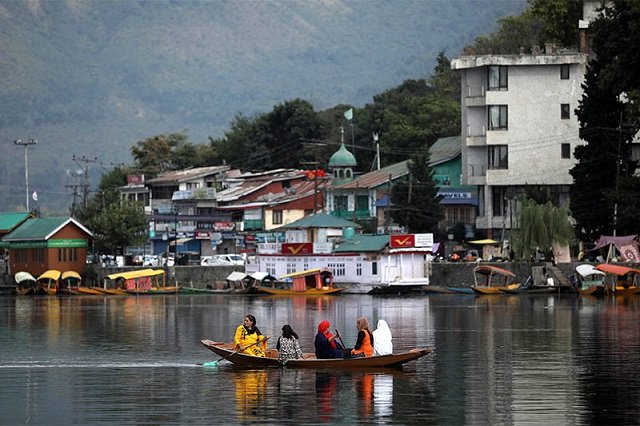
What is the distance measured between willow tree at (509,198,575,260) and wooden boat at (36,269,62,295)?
3643cm

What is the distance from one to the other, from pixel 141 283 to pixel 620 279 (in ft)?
123

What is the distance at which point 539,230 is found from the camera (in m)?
96.9

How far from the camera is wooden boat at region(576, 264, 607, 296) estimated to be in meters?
91.3

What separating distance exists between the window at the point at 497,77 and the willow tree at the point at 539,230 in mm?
17244

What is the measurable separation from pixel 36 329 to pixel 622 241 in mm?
39750

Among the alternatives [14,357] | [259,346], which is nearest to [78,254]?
[14,357]

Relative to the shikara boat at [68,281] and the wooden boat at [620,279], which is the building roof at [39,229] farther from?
the wooden boat at [620,279]

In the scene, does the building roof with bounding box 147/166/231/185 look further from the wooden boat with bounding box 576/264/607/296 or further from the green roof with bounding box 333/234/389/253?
the wooden boat with bounding box 576/264/607/296

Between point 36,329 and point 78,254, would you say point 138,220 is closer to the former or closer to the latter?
point 78,254

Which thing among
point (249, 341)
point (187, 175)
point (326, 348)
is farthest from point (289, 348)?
point (187, 175)

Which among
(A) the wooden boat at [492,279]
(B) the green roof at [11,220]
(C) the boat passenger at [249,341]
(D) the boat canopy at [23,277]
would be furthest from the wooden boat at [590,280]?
(C) the boat passenger at [249,341]

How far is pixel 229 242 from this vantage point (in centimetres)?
13388

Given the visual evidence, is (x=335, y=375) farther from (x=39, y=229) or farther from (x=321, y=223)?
(x=39, y=229)

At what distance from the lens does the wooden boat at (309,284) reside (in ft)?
341
